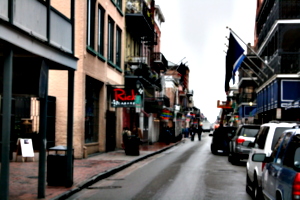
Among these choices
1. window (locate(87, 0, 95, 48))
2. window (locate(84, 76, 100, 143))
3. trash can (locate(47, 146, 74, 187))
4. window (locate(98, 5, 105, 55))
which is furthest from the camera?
window (locate(98, 5, 105, 55))

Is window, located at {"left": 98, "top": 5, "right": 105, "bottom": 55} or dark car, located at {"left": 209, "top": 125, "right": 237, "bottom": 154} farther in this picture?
dark car, located at {"left": 209, "top": 125, "right": 237, "bottom": 154}

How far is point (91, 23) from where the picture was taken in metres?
26.1

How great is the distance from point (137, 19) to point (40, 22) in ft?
80.4

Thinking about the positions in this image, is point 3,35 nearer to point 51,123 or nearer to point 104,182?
point 104,182

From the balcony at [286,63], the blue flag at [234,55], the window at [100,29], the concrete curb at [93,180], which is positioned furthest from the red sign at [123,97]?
the balcony at [286,63]

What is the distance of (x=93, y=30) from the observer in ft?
86.6

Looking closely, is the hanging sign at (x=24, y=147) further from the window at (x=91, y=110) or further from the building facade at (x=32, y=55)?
the building facade at (x=32, y=55)

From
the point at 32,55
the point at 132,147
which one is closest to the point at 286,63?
the point at 132,147

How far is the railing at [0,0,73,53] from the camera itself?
10.3 m

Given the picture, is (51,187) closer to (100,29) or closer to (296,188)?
(296,188)

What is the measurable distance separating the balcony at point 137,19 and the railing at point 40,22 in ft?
72.2

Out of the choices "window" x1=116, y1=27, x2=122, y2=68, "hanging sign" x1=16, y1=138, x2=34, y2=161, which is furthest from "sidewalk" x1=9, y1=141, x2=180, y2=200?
"window" x1=116, y1=27, x2=122, y2=68

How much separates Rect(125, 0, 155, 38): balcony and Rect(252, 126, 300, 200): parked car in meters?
27.3

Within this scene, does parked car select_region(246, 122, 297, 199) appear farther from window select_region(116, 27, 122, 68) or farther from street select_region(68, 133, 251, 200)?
window select_region(116, 27, 122, 68)
